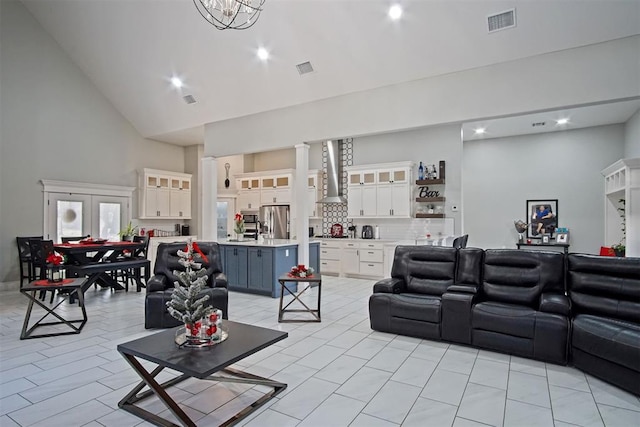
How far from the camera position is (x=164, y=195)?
913 centimetres

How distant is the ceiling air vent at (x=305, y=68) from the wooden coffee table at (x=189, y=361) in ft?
14.1

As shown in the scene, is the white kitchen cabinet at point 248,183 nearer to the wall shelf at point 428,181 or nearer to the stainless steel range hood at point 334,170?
the stainless steel range hood at point 334,170

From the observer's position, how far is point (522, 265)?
12.5 ft

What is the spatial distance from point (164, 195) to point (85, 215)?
6.13 ft

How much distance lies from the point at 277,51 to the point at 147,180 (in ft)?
16.8

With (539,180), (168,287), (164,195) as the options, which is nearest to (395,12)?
(168,287)

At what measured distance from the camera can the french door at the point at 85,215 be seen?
7211mm

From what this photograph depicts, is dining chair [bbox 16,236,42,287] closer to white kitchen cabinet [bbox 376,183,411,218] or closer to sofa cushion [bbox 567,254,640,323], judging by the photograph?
white kitchen cabinet [bbox 376,183,411,218]

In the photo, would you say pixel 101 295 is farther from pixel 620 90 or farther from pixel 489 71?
pixel 620 90

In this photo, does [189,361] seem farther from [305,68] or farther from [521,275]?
[305,68]

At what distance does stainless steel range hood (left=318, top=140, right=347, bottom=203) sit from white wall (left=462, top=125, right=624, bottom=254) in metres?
3.42

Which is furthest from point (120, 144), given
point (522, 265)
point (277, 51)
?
point (522, 265)

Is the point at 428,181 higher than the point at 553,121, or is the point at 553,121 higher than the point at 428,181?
the point at 553,121

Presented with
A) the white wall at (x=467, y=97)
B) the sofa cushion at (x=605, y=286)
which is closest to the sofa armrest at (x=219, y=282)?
the white wall at (x=467, y=97)
